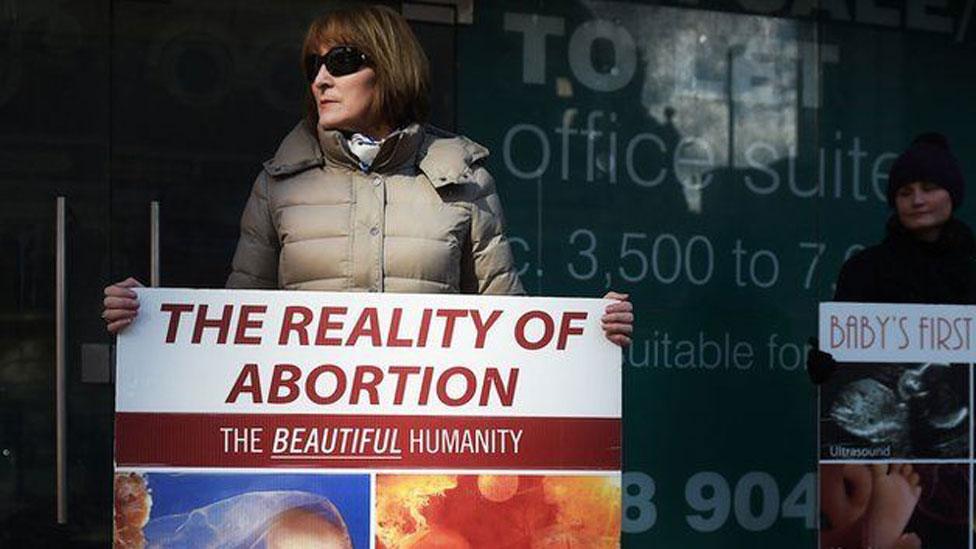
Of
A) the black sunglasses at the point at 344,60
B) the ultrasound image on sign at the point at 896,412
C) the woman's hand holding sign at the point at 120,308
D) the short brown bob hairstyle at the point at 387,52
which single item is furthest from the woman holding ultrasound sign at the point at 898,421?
the woman's hand holding sign at the point at 120,308

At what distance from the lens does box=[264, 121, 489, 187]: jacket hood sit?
3.21 m

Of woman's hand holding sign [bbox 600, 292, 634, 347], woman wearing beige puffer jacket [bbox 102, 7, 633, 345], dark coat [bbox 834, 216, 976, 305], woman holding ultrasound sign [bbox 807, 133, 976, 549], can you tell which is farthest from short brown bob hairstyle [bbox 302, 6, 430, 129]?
dark coat [bbox 834, 216, 976, 305]

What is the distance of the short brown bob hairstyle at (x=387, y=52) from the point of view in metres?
3.21

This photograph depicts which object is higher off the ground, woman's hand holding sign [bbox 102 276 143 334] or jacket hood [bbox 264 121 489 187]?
jacket hood [bbox 264 121 489 187]

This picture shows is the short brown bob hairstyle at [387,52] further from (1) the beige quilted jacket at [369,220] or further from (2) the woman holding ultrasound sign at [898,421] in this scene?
(2) the woman holding ultrasound sign at [898,421]

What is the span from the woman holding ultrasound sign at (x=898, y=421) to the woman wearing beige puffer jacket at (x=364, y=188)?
4.57 ft

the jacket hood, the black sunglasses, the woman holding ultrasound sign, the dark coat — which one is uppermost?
the black sunglasses

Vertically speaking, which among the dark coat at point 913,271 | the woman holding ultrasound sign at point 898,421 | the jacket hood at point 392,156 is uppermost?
the jacket hood at point 392,156

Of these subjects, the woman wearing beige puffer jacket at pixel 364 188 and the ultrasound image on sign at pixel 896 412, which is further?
the ultrasound image on sign at pixel 896 412

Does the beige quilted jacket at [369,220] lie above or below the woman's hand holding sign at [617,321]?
above

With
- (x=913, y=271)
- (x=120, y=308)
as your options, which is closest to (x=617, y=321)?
(x=120, y=308)

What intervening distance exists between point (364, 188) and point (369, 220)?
0.26ft

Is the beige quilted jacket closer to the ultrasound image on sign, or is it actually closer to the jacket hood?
the jacket hood

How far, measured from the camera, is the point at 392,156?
10.6 ft
